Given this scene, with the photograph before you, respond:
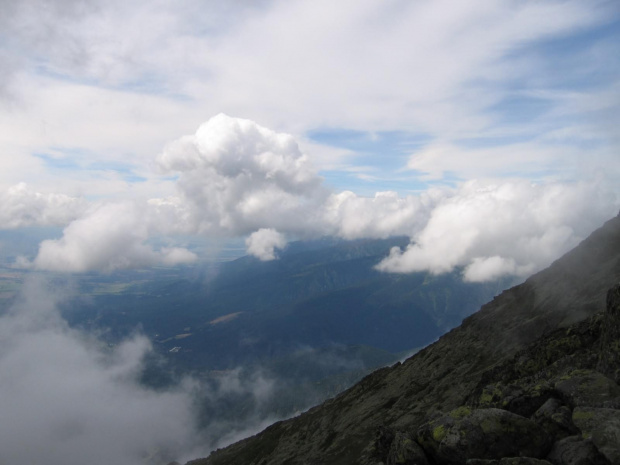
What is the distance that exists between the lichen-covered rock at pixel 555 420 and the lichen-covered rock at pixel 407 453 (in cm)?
713

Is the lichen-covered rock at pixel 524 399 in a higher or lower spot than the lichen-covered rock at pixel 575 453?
higher

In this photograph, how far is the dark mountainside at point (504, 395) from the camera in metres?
19.4

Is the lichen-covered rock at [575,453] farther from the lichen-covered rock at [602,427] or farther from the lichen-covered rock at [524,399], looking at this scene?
the lichen-covered rock at [524,399]

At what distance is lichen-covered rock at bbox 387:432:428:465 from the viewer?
2248 cm

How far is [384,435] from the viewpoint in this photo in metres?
35.0

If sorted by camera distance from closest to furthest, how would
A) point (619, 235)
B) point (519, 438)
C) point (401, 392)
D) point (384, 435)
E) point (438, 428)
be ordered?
point (519, 438)
point (438, 428)
point (384, 435)
point (619, 235)
point (401, 392)

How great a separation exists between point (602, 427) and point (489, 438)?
538cm

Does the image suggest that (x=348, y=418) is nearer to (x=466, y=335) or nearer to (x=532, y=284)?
(x=466, y=335)

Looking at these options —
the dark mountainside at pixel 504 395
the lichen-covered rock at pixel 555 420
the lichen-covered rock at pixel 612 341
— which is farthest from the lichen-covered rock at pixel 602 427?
the lichen-covered rock at pixel 612 341

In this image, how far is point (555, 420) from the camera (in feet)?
64.6

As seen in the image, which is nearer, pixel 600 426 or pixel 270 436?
pixel 600 426

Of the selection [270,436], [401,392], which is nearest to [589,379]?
[401,392]

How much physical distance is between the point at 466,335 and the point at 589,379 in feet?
249

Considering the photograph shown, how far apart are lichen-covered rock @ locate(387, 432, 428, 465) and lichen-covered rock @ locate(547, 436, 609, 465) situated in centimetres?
724
